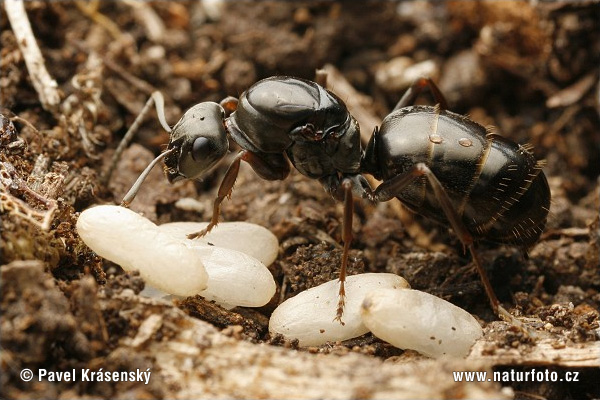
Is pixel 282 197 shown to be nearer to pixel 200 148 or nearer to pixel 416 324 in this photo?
pixel 200 148

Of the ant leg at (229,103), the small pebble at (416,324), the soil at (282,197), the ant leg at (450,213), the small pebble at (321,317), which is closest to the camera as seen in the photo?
the soil at (282,197)

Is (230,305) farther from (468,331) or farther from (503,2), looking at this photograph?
(503,2)

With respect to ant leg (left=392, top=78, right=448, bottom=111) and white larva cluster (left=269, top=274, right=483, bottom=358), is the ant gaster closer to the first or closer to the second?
white larva cluster (left=269, top=274, right=483, bottom=358)

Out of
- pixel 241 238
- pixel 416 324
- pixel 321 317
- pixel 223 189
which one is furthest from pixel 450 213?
pixel 223 189

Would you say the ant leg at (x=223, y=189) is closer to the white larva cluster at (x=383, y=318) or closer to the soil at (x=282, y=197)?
the soil at (x=282, y=197)


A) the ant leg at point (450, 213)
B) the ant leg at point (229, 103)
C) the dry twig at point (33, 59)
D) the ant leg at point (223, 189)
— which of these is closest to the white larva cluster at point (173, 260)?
the ant leg at point (223, 189)

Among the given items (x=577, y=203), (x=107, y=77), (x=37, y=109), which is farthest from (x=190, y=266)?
(x=577, y=203)
